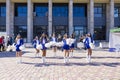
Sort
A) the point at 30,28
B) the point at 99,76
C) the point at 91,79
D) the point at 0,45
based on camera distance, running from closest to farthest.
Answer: the point at 91,79 → the point at 99,76 → the point at 0,45 → the point at 30,28

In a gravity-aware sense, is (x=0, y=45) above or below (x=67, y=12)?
below

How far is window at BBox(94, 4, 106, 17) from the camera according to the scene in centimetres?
6026

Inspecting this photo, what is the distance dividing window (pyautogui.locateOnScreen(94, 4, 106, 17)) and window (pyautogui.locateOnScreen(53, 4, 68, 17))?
5.90 meters

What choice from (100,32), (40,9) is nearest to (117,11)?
(100,32)

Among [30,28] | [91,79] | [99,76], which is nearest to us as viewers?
[91,79]

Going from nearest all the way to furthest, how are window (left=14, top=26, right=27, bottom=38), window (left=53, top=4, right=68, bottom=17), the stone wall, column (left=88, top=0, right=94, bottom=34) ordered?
the stone wall
column (left=88, top=0, right=94, bottom=34)
window (left=14, top=26, right=27, bottom=38)
window (left=53, top=4, right=68, bottom=17)

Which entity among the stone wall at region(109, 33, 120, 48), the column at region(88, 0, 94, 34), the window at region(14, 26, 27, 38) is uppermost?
the column at region(88, 0, 94, 34)

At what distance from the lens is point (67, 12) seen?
60.0 meters

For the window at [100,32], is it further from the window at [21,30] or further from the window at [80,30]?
the window at [21,30]

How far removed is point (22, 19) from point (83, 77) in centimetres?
4815

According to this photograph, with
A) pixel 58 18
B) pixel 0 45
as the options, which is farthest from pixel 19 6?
pixel 0 45

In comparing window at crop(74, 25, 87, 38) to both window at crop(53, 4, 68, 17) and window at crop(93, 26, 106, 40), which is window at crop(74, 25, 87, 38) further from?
window at crop(53, 4, 68, 17)

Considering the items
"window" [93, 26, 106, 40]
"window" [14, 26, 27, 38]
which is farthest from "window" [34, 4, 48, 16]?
"window" [93, 26, 106, 40]

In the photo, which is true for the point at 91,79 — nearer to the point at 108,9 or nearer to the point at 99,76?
the point at 99,76
